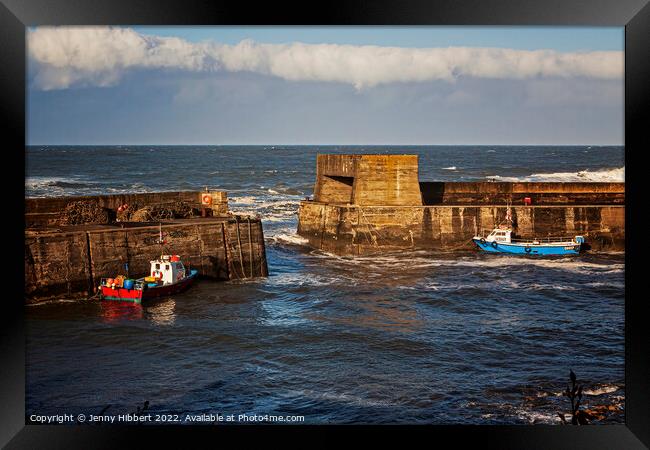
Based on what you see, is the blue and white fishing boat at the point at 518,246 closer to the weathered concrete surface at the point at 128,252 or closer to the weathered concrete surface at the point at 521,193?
the weathered concrete surface at the point at 521,193

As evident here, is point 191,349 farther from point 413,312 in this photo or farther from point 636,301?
point 636,301

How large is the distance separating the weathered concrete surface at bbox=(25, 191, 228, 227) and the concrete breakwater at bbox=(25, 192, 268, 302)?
37 mm

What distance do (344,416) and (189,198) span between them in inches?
848

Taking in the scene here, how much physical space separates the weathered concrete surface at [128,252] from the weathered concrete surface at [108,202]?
95.4 inches

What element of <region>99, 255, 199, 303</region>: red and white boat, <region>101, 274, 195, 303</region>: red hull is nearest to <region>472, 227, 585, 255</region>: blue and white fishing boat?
<region>99, 255, 199, 303</region>: red and white boat

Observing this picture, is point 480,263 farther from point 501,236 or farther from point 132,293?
point 132,293

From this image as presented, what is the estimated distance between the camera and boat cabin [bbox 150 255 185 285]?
26.6 m

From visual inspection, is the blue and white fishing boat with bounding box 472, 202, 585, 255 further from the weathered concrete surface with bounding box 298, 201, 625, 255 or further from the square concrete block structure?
the square concrete block structure

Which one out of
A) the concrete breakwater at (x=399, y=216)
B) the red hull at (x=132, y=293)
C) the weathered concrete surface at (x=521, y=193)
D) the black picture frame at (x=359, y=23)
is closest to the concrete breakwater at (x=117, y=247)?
the red hull at (x=132, y=293)

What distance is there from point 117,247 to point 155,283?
1982 mm

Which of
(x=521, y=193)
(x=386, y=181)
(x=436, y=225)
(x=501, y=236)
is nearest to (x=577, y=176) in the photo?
(x=521, y=193)

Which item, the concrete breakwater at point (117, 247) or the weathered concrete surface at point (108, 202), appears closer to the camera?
the concrete breakwater at point (117, 247)

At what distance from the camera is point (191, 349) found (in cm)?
2000

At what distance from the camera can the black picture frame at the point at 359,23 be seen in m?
11.7
